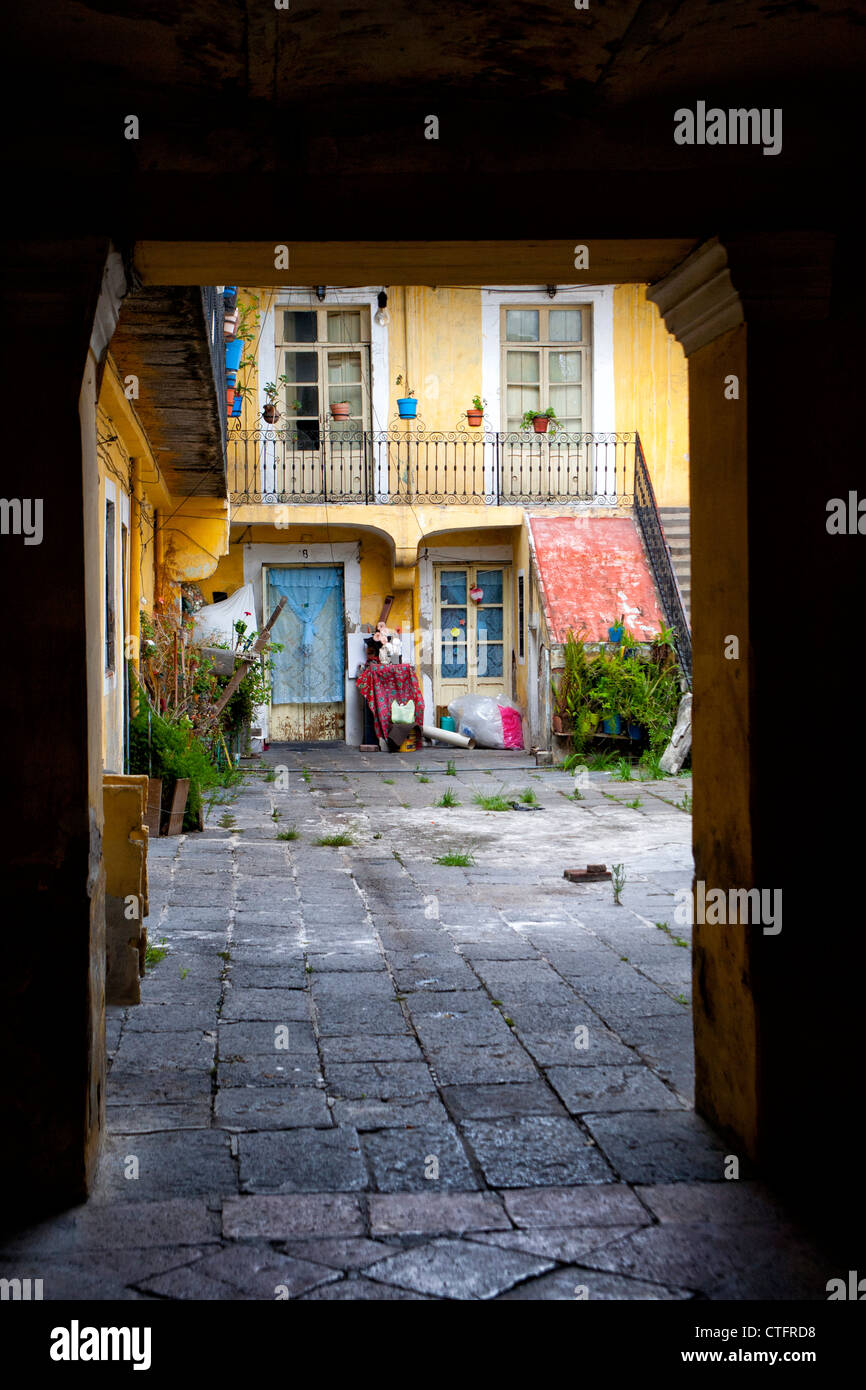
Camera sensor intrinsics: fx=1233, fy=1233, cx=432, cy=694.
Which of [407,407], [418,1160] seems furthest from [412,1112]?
[407,407]

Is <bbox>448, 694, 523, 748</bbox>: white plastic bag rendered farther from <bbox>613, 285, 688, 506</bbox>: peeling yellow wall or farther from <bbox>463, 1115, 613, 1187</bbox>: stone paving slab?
<bbox>463, 1115, 613, 1187</bbox>: stone paving slab

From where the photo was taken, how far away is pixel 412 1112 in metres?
3.76

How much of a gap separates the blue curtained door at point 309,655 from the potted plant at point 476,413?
2.70m

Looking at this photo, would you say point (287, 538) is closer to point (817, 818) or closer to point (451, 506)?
point (451, 506)

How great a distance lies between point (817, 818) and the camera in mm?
3268

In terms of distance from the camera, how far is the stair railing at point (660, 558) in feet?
45.9

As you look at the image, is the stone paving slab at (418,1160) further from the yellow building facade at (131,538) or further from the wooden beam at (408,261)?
the yellow building facade at (131,538)

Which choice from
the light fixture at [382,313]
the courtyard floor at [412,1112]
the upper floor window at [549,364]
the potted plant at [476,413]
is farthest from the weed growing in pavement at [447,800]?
the light fixture at [382,313]

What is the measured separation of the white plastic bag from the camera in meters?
16.0

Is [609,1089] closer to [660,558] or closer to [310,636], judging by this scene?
[660,558]

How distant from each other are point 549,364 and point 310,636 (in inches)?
196
